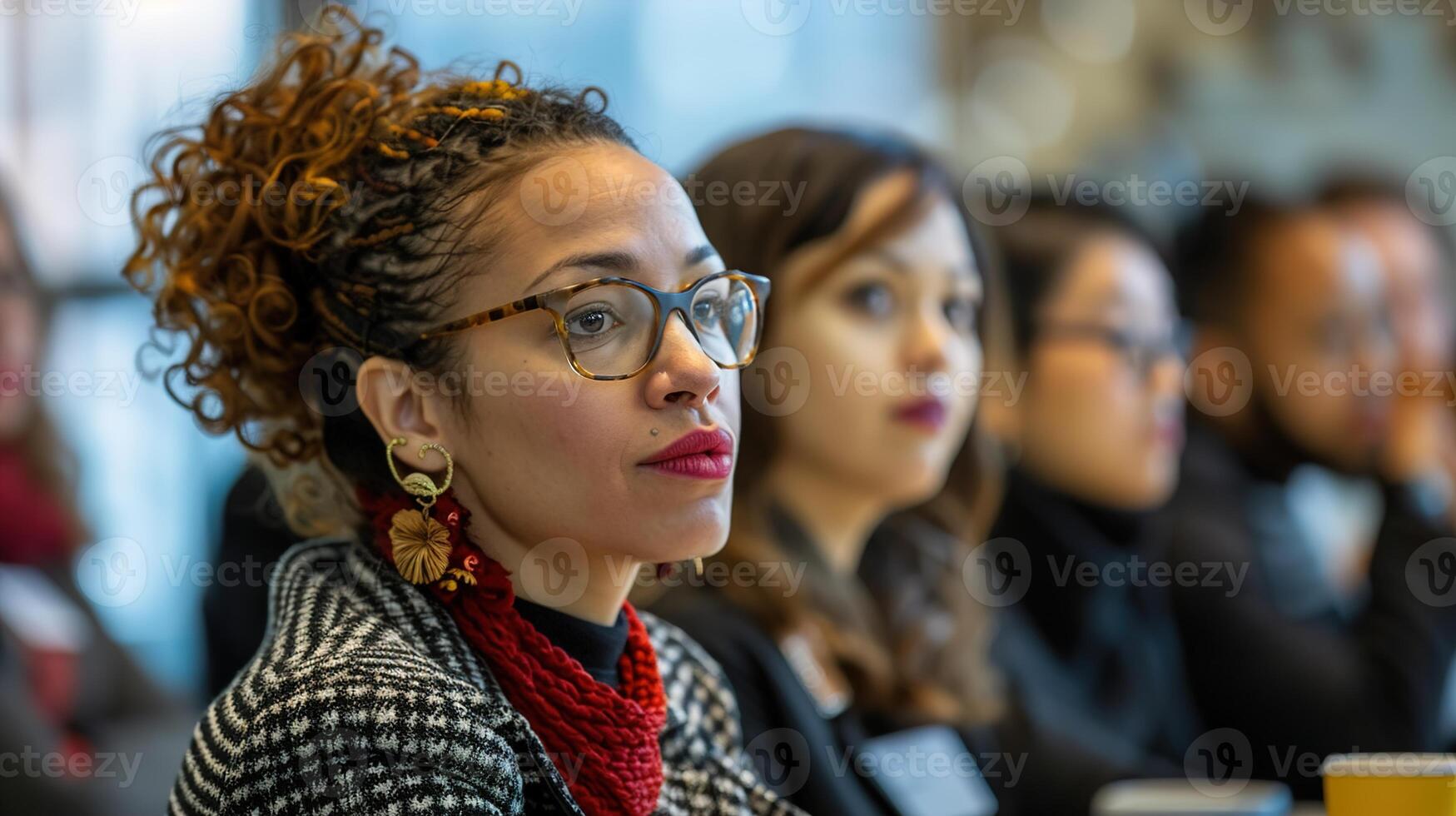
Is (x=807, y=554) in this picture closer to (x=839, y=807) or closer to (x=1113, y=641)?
(x=839, y=807)

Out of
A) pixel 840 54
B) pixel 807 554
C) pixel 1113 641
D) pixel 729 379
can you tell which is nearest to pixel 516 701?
pixel 729 379

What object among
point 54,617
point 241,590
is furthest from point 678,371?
point 54,617

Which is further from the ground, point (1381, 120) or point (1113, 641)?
point (1381, 120)

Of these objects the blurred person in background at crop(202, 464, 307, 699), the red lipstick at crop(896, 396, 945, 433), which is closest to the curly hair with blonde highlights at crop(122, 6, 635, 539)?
the red lipstick at crop(896, 396, 945, 433)

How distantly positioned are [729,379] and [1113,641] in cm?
187

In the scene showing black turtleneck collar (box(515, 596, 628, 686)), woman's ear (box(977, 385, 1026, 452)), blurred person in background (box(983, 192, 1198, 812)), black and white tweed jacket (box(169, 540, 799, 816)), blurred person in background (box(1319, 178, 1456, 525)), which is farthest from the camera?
blurred person in background (box(1319, 178, 1456, 525))

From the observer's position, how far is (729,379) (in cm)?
133

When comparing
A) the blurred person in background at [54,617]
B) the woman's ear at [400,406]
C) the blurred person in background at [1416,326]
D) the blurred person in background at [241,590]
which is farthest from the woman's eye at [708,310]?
the blurred person in background at [1416,326]

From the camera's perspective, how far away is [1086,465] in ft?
9.12

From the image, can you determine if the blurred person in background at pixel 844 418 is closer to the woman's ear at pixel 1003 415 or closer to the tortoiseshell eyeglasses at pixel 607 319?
the woman's ear at pixel 1003 415

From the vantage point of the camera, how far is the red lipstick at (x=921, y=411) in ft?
6.73

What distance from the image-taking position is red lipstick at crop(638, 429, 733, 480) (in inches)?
49.1

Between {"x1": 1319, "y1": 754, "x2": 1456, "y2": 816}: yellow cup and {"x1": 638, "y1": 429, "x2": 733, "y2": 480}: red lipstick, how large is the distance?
605mm

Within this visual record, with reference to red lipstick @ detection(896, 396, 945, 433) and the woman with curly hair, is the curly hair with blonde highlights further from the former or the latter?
red lipstick @ detection(896, 396, 945, 433)
